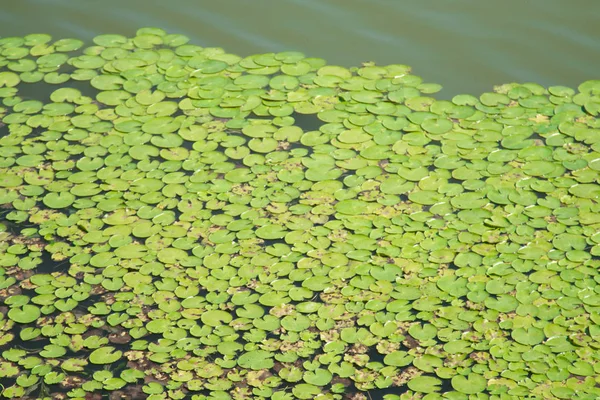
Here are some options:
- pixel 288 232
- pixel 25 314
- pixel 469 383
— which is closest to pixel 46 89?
pixel 25 314

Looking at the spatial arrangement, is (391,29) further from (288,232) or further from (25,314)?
(25,314)

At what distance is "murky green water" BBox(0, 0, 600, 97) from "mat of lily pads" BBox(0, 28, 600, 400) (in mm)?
170

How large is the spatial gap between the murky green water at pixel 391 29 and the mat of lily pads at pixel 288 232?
170 mm

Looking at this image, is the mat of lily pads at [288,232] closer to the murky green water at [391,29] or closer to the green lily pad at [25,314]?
the green lily pad at [25,314]

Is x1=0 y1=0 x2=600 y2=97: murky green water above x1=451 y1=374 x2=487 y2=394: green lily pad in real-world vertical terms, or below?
above

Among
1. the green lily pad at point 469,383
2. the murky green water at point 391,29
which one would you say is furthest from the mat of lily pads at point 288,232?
the murky green water at point 391,29

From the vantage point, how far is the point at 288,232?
337cm

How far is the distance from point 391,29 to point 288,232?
1.73 metres

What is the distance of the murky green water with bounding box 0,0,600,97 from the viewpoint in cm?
435

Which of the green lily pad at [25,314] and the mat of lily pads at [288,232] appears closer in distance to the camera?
the mat of lily pads at [288,232]

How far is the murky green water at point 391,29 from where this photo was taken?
435 cm

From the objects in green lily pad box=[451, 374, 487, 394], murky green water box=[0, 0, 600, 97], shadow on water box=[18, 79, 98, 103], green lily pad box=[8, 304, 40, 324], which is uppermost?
murky green water box=[0, 0, 600, 97]

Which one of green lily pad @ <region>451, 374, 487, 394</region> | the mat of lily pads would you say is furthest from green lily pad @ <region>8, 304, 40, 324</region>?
green lily pad @ <region>451, 374, 487, 394</region>

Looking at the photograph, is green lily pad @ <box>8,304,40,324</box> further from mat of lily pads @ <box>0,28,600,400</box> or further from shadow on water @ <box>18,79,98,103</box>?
shadow on water @ <box>18,79,98,103</box>
